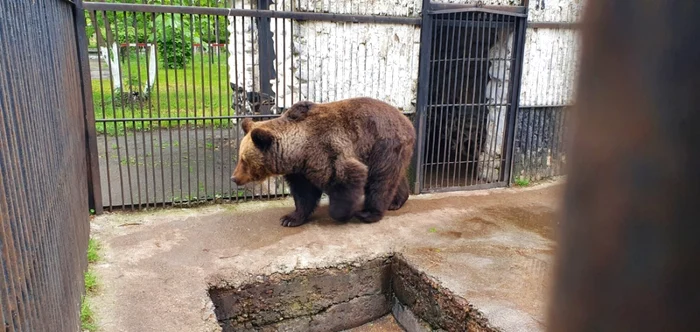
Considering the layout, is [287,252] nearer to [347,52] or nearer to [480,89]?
[347,52]

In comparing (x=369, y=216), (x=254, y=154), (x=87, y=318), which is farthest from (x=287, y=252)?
(x=87, y=318)

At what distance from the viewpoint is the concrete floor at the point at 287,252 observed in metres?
3.91

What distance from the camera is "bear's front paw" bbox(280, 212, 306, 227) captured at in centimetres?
557

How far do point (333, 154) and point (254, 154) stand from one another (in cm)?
79

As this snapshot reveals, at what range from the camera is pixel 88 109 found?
17.6 feet

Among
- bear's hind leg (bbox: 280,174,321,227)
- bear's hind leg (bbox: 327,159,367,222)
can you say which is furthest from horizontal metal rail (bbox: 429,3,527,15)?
bear's hind leg (bbox: 280,174,321,227)

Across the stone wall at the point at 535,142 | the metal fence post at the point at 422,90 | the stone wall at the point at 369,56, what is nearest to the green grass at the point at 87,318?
the stone wall at the point at 369,56

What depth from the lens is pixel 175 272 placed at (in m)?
4.45

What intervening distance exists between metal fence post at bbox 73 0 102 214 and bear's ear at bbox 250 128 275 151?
1.79m

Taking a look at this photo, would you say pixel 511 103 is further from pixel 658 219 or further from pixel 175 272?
pixel 658 219

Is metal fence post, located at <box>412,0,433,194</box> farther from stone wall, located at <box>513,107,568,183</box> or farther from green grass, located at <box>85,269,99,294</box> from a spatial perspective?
green grass, located at <box>85,269,99,294</box>

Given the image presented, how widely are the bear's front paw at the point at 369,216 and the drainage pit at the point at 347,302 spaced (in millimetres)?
764

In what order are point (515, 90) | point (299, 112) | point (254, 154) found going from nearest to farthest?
1. point (254, 154)
2. point (299, 112)
3. point (515, 90)

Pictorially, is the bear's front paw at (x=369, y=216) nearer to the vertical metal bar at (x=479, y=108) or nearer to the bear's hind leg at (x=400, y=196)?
the bear's hind leg at (x=400, y=196)
